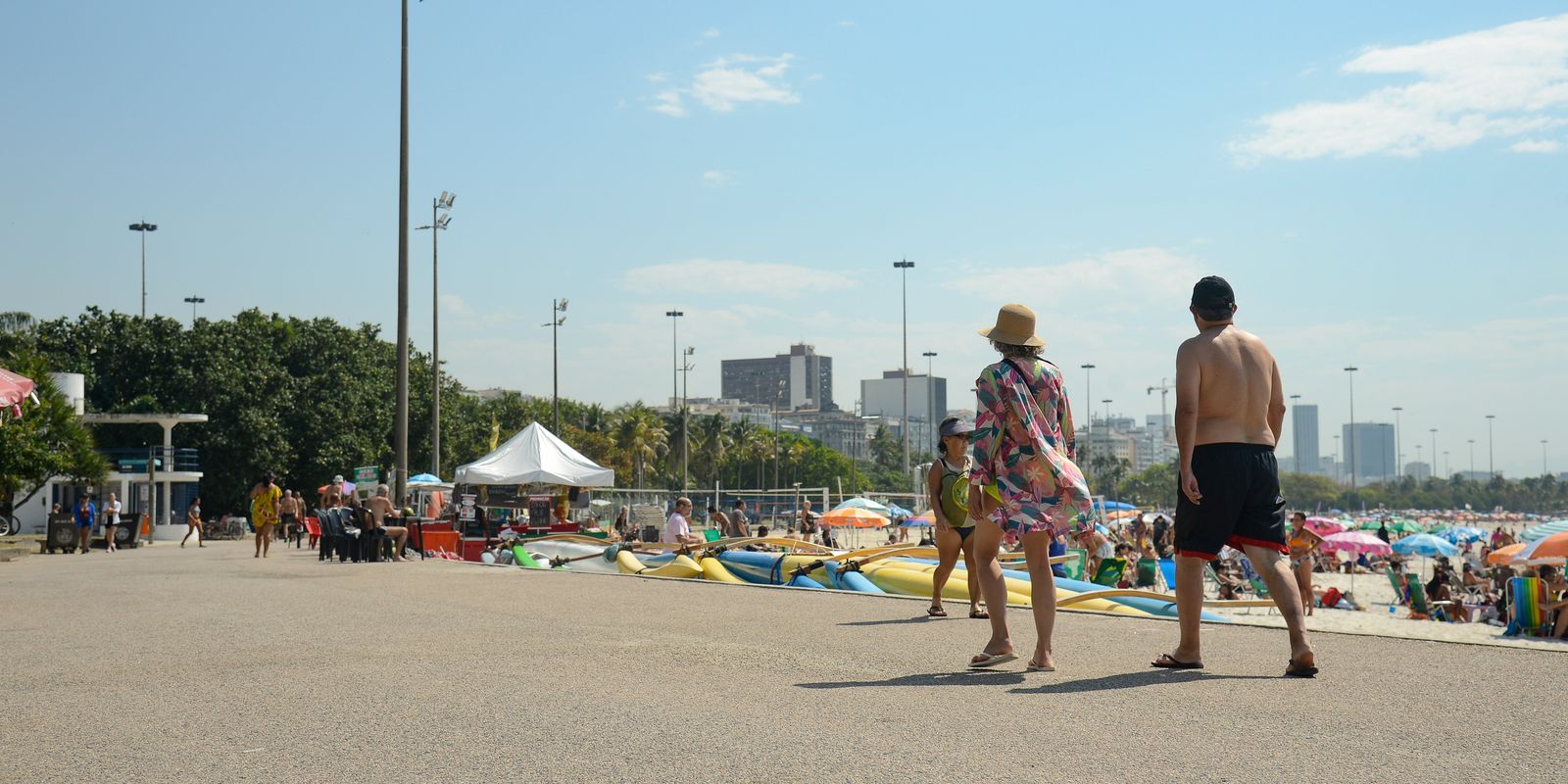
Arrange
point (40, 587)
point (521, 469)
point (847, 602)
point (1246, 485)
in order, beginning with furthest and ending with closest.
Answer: point (521, 469) < point (40, 587) < point (847, 602) < point (1246, 485)

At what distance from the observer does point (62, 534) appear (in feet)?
83.4

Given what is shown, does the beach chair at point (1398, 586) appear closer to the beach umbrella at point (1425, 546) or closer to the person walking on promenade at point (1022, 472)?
the beach umbrella at point (1425, 546)

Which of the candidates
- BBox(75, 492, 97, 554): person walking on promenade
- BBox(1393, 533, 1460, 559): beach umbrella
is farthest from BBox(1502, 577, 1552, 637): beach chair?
BBox(1393, 533, 1460, 559): beach umbrella

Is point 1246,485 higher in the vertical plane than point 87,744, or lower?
higher

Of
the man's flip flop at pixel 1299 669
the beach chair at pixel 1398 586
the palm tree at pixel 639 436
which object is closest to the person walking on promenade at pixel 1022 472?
the man's flip flop at pixel 1299 669

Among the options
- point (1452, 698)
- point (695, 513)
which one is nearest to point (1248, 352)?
point (1452, 698)

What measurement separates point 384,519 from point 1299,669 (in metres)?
15.2

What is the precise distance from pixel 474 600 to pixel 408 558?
8.94m

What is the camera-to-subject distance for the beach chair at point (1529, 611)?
36.4 feet

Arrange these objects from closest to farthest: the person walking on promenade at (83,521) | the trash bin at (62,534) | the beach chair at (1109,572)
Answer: the beach chair at (1109,572) → the trash bin at (62,534) → the person walking on promenade at (83,521)

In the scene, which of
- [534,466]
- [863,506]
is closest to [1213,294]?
[534,466]

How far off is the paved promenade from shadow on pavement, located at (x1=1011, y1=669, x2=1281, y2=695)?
3 cm

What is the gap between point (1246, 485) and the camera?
587 centimetres

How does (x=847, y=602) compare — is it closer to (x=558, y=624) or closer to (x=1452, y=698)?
(x=558, y=624)
